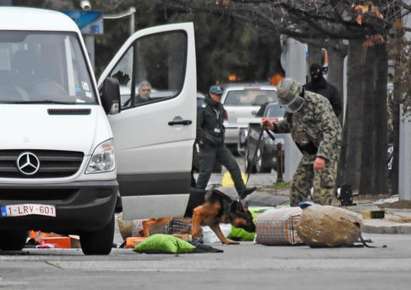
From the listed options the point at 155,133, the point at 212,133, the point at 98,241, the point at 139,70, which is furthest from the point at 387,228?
the point at 212,133

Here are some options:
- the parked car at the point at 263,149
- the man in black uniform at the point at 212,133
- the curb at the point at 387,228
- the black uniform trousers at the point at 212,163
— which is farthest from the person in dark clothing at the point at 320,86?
the parked car at the point at 263,149

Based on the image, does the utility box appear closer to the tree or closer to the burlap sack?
the tree

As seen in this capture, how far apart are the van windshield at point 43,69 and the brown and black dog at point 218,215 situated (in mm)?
1855

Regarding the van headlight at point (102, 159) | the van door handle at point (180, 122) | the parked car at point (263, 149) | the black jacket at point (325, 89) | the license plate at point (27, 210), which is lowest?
the parked car at point (263, 149)

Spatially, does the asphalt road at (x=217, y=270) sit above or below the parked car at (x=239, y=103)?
above

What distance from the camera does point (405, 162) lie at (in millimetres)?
22250

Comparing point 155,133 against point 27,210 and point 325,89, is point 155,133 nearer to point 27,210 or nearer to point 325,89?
point 27,210

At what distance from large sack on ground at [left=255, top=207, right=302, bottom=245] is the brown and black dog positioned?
0.90ft

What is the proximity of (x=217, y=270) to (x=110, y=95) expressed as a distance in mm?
2910

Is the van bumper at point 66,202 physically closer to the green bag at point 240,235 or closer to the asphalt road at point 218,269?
the asphalt road at point 218,269

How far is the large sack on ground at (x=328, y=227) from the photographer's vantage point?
14.9 m

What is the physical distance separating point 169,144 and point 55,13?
170 centimetres

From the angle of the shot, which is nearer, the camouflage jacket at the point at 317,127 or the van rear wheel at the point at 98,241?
the van rear wheel at the point at 98,241

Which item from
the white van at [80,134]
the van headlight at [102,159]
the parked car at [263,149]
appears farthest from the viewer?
the parked car at [263,149]
